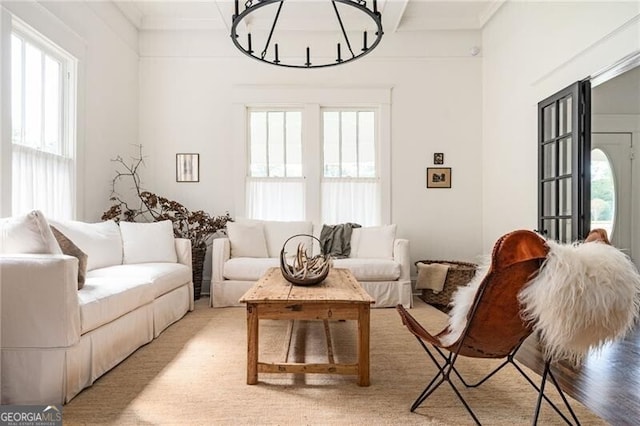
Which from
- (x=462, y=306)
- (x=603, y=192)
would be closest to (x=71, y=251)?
(x=462, y=306)

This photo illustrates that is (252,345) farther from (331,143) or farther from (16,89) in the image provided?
(331,143)

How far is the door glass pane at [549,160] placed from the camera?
12.4 feet

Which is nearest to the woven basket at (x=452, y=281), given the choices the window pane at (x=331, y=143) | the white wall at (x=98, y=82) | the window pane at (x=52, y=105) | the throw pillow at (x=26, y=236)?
the window pane at (x=331, y=143)

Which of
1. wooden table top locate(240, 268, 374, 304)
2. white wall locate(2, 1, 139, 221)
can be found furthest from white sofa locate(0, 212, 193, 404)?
white wall locate(2, 1, 139, 221)

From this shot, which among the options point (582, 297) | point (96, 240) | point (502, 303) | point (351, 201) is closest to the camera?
point (582, 297)

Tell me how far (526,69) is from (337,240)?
2616 mm

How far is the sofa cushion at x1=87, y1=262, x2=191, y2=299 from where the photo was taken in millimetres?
3115

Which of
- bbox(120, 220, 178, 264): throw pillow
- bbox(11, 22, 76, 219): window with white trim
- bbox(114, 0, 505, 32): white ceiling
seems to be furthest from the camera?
bbox(114, 0, 505, 32): white ceiling

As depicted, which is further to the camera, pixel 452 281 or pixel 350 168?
pixel 350 168

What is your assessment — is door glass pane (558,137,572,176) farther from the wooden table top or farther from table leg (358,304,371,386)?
table leg (358,304,371,386)

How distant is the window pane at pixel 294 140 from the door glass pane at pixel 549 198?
278 centimetres

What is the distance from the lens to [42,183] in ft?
11.7

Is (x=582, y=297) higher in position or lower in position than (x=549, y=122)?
lower

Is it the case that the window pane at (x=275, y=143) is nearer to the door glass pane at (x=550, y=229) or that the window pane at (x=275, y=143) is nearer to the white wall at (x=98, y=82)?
the white wall at (x=98, y=82)
